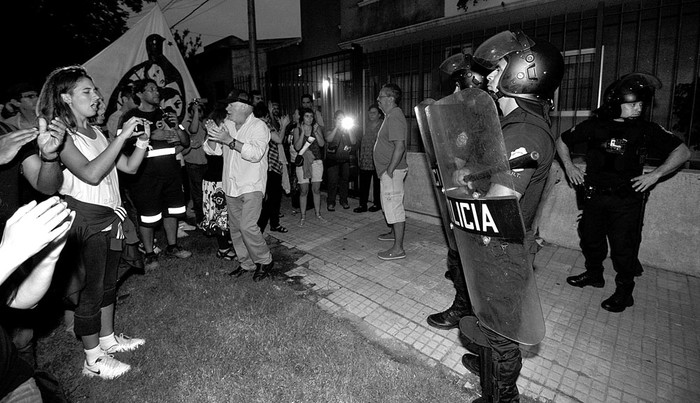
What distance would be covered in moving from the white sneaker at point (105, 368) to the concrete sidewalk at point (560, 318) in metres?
1.83

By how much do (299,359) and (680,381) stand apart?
283cm

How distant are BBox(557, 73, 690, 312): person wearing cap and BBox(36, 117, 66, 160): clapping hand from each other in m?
4.49

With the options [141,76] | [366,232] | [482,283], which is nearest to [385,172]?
[366,232]

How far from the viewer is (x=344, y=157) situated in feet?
24.7

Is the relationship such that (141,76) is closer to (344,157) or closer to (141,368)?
(344,157)

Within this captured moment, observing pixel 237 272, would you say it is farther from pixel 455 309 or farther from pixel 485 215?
pixel 485 215

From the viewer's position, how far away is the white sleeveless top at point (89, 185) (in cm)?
260

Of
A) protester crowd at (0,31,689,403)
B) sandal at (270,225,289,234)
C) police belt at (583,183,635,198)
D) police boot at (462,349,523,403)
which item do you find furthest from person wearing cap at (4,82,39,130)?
police belt at (583,183,635,198)

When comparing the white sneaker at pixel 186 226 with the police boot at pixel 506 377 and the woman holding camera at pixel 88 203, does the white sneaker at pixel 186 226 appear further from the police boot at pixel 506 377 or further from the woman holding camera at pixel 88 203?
the police boot at pixel 506 377

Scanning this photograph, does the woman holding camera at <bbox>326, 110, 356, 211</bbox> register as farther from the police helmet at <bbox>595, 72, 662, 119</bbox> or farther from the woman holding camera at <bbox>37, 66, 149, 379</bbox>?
the woman holding camera at <bbox>37, 66, 149, 379</bbox>

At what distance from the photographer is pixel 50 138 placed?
88.6 inches

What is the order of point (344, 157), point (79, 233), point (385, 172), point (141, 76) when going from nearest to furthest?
1. point (79, 233)
2. point (385, 172)
3. point (141, 76)
4. point (344, 157)

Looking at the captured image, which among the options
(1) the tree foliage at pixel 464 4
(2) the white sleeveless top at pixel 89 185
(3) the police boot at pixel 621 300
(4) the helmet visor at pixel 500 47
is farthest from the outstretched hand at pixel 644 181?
(1) the tree foliage at pixel 464 4

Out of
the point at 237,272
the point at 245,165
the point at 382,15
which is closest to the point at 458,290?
the point at 245,165
